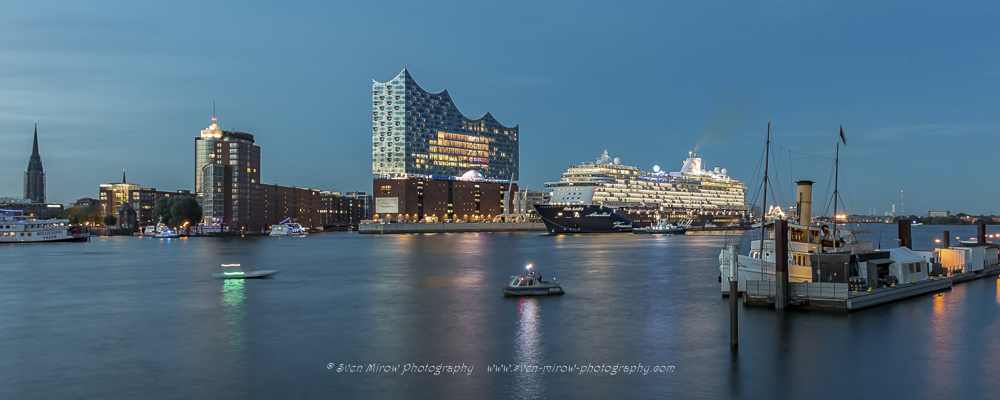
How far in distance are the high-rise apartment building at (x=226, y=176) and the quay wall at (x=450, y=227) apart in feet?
98.8

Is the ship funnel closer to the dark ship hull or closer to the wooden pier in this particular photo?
the wooden pier

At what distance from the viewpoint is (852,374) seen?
741 inches

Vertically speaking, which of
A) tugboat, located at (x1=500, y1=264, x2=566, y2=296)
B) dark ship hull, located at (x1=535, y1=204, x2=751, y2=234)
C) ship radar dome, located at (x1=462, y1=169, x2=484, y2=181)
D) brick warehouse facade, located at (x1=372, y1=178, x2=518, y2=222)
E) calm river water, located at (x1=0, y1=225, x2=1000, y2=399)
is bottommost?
calm river water, located at (x1=0, y1=225, x2=1000, y2=399)

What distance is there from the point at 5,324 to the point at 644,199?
410 ft

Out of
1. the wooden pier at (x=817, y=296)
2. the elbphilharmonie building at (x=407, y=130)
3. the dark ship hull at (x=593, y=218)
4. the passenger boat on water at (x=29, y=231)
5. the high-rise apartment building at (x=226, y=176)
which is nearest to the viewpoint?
the wooden pier at (x=817, y=296)

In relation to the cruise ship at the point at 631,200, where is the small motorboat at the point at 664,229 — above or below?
below

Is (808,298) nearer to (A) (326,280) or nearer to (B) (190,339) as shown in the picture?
(B) (190,339)

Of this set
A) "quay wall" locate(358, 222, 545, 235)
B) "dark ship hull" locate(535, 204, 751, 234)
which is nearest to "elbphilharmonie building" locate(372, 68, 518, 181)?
"quay wall" locate(358, 222, 545, 235)

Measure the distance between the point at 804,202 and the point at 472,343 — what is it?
18.3 m

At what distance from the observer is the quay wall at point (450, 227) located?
166 metres

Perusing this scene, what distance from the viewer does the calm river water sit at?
17797 mm

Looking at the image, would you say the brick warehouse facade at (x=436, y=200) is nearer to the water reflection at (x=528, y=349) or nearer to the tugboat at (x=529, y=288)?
the tugboat at (x=529, y=288)

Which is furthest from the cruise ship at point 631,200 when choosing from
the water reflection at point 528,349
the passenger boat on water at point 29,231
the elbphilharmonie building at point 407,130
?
the water reflection at point 528,349

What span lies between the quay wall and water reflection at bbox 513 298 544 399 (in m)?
135
